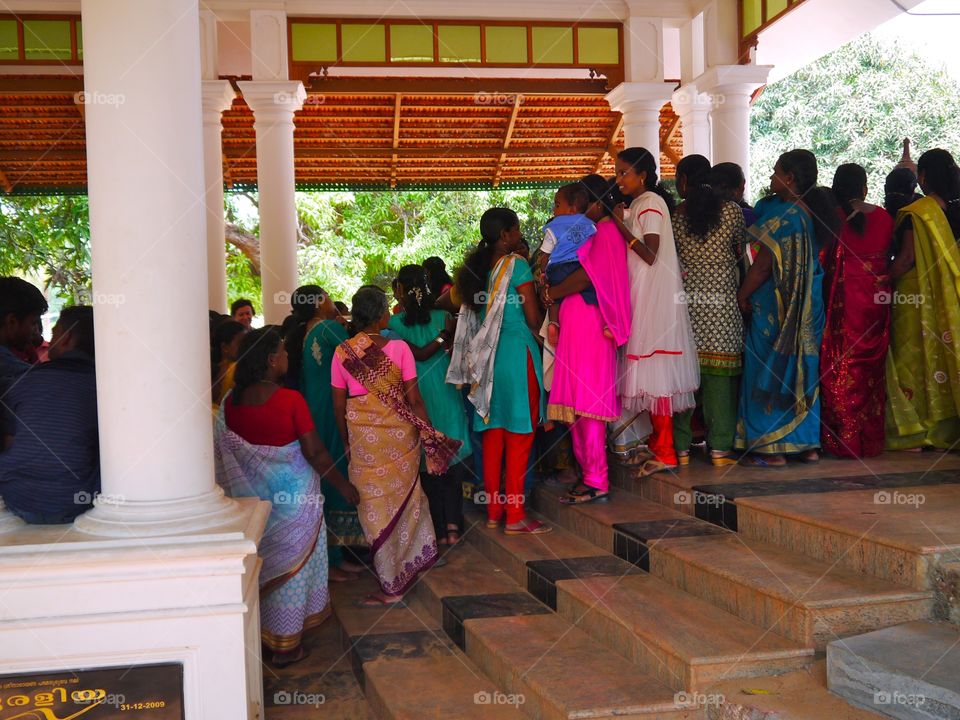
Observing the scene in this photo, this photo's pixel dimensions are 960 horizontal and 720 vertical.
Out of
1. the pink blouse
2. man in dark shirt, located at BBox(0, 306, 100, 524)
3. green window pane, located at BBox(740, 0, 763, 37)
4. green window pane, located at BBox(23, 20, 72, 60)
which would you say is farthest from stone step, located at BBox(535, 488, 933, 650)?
green window pane, located at BBox(23, 20, 72, 60)

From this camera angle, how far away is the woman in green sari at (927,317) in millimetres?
4352

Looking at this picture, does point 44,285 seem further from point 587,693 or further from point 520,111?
point 587,693

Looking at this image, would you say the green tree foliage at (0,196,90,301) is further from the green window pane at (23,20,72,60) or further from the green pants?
the green pants

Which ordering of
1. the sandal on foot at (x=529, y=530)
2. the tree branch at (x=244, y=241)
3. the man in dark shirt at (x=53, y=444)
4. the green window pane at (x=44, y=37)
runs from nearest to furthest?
the man in dark shirt at (x=53, y=444) → the sandal on foot at (x=529, y=530) → the green window pane at (x=44, y=37) → the tree branch at (x=244, y=241)

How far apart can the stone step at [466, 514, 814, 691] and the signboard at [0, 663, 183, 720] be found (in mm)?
1416

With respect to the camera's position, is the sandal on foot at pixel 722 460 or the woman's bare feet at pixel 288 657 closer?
the woman's bare feet at pixel 288 657

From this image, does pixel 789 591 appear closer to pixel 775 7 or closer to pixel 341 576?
pixel 341 576

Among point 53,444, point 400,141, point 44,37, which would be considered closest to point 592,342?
point 53,444

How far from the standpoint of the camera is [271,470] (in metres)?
3.81

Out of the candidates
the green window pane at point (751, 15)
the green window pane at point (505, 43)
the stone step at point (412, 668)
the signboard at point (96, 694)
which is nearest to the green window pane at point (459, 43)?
the green window pane at point (505, 43)

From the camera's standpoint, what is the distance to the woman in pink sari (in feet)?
13.9

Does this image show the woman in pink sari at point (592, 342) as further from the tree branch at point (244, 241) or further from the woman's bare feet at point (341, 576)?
the tree branch at point (244, 241)

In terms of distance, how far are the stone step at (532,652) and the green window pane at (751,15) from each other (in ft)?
15.7

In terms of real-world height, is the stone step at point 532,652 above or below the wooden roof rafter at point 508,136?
below
